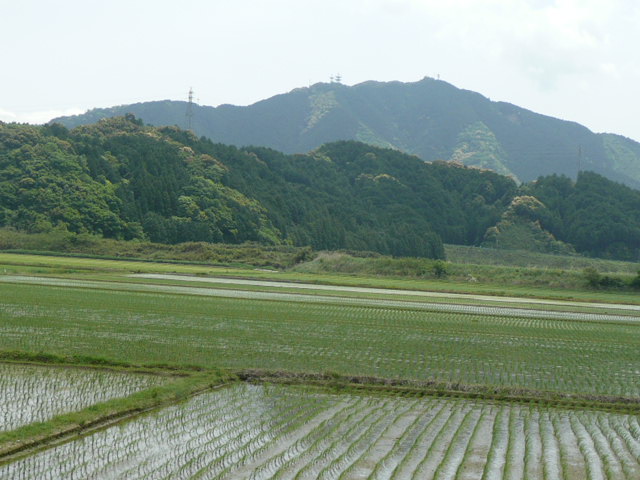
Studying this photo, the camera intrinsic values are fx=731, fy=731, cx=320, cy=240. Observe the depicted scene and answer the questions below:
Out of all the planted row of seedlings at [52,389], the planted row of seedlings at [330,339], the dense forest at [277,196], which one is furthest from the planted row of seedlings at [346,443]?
the dense forest at [277,196]

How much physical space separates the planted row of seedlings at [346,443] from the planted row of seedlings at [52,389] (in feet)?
4.22

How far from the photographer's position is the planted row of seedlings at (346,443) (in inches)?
344

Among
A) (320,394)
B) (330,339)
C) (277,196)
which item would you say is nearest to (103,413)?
(320,394)

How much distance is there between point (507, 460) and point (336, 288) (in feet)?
107

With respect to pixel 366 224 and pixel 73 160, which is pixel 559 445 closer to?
pixel 73 160

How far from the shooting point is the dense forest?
73125 mm

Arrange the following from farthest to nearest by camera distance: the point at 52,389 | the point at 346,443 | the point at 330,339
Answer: the point at 330,339 < the point at 52,389 < the point at 346,443

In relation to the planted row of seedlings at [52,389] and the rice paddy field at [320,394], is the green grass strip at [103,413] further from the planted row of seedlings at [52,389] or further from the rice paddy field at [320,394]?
the planted row of seedlings at [52,389]

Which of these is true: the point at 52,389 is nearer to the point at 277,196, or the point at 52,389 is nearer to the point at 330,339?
the point at 330,339

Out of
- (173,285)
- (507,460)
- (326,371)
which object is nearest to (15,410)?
(326,371)

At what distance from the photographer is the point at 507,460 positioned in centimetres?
955

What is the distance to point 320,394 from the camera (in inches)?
533

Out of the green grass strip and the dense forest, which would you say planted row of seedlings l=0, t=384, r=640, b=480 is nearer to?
the green grass strip

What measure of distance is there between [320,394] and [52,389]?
4753 mm
